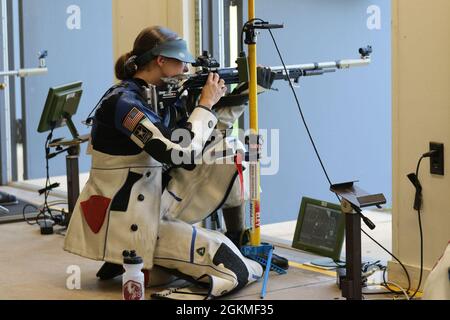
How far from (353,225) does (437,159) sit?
2.22 feet

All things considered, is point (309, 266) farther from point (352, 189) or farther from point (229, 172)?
point (352, 189)

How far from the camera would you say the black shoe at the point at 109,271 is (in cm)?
423

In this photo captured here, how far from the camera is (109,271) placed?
426 centimetres

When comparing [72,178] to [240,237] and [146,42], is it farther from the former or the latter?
[146,42]

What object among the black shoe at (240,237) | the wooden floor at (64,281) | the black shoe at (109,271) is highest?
the black shoe at (240,237)

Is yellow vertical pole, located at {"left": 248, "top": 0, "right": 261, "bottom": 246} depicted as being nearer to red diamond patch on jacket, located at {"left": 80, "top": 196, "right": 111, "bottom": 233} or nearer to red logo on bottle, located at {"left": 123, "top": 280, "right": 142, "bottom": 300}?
red diamond patch on jacket, located at {"left": 80, "top": 196, "right": 111, "bottom": 233}

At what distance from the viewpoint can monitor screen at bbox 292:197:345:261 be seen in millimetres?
4395

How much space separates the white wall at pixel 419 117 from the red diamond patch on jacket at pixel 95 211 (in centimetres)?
132

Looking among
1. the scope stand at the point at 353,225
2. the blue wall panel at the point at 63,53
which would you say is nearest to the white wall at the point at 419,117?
the scope stand at the point at 353,225

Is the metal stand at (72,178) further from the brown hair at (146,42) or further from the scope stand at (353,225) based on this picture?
the scope stand at (353,225)

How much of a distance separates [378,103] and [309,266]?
219 centimetres

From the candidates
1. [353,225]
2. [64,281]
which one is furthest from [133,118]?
[353,225]

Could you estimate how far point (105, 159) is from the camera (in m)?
4.05
